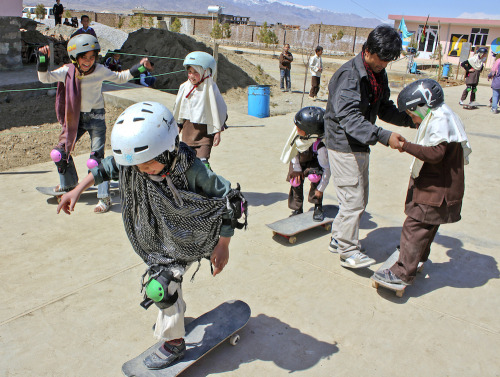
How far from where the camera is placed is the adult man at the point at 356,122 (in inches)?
149

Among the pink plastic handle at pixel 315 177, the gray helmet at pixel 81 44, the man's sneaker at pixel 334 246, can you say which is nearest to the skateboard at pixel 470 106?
the pink plastic handle at pixel 315 177

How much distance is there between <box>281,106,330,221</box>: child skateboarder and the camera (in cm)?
475

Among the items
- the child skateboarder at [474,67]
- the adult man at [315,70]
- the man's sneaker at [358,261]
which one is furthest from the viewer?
the adult man at [315,70]

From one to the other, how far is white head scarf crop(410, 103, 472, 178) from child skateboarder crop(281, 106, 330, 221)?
4.31ft

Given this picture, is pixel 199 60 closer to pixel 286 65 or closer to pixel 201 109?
pixel 201 109

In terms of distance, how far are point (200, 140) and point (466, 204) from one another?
374 cm

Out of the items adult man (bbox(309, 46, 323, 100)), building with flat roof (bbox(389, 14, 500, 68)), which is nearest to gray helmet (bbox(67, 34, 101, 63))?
adult man (bbox(309, 46, 323, 100))

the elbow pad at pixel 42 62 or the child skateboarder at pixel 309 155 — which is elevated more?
the elbow pad at pixel 42 62

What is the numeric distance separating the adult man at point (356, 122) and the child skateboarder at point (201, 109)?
161 centimetres

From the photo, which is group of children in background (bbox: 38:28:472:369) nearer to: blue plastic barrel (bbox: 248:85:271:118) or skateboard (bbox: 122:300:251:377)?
skateboard (bbox: 122:300:251:377)

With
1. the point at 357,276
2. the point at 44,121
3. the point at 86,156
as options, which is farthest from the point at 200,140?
the point at 44,121

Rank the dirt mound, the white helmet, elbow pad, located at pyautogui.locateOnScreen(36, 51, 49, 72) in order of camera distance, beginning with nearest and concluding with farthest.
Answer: the white helmet, elbow pad, located at pyautogui.locateOnScreen(36, 51, 49, 72), the dirt mound

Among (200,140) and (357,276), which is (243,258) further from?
(200,140)

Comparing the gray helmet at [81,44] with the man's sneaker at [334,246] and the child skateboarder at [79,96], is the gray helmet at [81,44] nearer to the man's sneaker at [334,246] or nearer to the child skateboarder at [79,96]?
the child skateboarder at [79,96]
